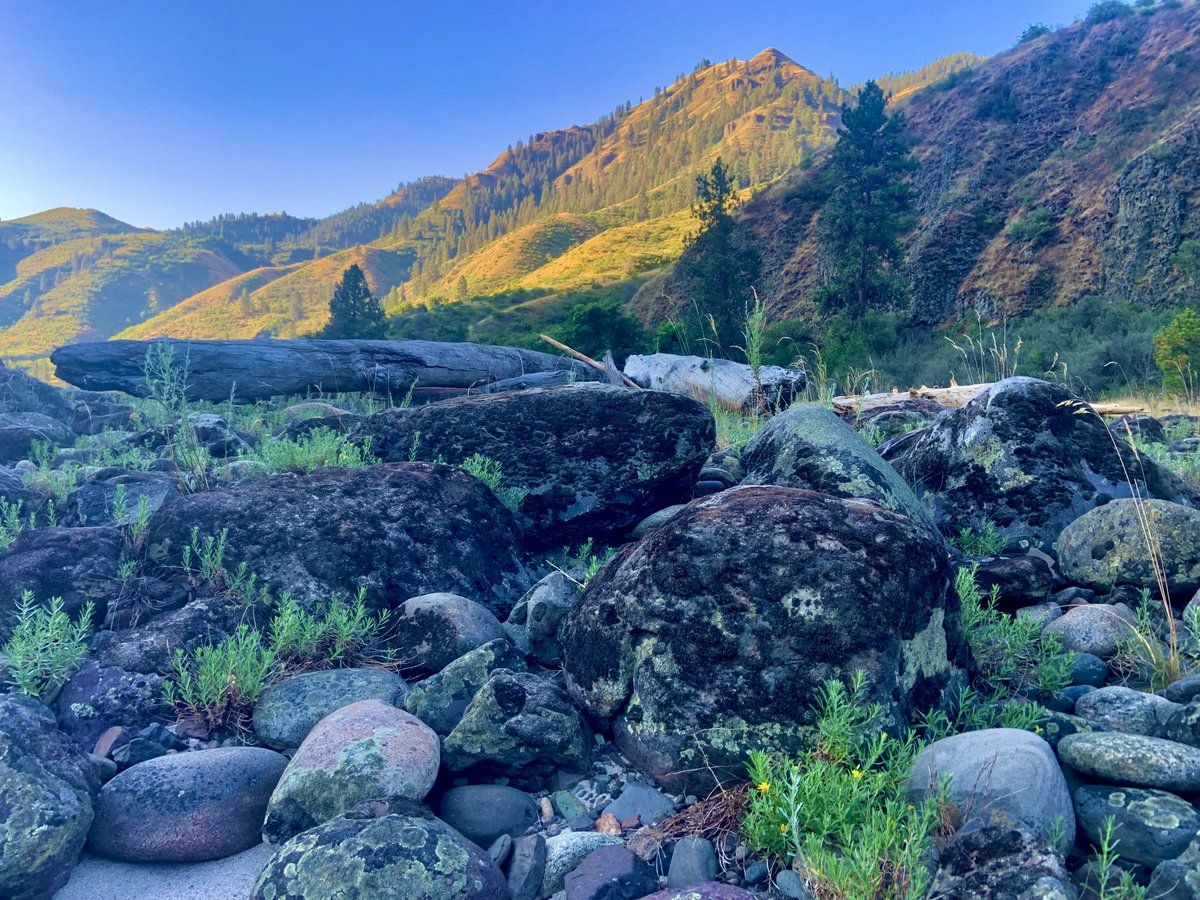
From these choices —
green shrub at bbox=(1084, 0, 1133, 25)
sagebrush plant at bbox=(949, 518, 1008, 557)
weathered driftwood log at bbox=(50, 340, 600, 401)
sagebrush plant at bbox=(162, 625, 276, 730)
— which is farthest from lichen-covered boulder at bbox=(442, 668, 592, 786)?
green shrub at bbox=(1084, 0, 1133, 25)

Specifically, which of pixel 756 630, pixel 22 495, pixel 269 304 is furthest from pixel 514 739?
pixel 269 304

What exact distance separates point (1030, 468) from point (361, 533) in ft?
13.9

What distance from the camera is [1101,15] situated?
A: 4594 cm

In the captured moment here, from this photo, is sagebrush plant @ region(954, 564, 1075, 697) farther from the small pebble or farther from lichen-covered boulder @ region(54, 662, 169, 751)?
lichen-covered boulder @ region(54, 662, 169, 751)

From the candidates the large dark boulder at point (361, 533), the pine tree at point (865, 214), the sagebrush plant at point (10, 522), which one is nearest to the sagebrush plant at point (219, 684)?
the large dark boulder at point (361, 533)

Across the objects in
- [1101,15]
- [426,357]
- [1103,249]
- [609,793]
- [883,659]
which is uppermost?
[1101,15]

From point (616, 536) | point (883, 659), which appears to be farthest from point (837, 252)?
point (883, 659)

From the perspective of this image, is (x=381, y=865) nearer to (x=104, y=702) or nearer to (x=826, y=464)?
(x=104, y=702)

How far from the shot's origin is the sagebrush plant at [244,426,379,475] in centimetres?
535

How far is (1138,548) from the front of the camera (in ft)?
13.1

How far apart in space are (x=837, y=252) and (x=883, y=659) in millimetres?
→ 32353

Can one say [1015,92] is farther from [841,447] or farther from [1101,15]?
[841,447]

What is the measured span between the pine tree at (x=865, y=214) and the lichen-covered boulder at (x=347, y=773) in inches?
1208

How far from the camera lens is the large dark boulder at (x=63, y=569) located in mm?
3885
